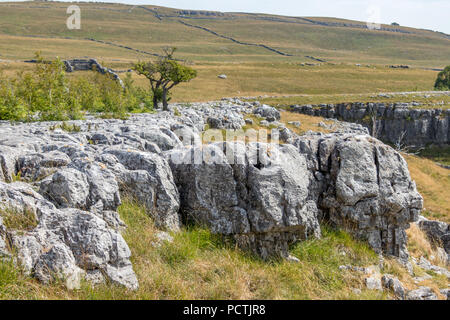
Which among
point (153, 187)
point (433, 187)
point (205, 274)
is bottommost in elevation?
point (433, 187)

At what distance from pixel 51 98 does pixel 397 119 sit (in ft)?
181

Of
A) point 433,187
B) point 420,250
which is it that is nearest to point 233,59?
point 433,187

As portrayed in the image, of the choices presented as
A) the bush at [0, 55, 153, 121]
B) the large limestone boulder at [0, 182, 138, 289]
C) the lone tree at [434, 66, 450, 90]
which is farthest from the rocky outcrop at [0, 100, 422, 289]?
the lone tree at [434, 66, 450, 90]

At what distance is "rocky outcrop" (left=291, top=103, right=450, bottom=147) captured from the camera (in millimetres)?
61094

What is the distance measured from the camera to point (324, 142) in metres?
9.53

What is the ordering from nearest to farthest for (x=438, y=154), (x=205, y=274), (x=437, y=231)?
(x=205, y=274), (x=437, y=231), (x=438, y=154)

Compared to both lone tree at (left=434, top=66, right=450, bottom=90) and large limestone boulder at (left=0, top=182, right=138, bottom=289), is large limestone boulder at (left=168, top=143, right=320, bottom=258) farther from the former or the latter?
lone tree at (left=434, top=66, right=450, bottom=90)

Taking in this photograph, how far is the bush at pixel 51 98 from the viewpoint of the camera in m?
24.2

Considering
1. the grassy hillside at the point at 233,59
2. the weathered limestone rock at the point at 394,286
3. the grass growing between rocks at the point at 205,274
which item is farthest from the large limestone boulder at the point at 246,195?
the grassy hillside at the point at 233,59

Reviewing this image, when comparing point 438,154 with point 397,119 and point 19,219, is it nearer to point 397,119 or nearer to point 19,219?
point 397,119

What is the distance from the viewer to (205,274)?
20.0 feet

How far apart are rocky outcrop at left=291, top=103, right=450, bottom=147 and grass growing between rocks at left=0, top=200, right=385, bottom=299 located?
5538cm
